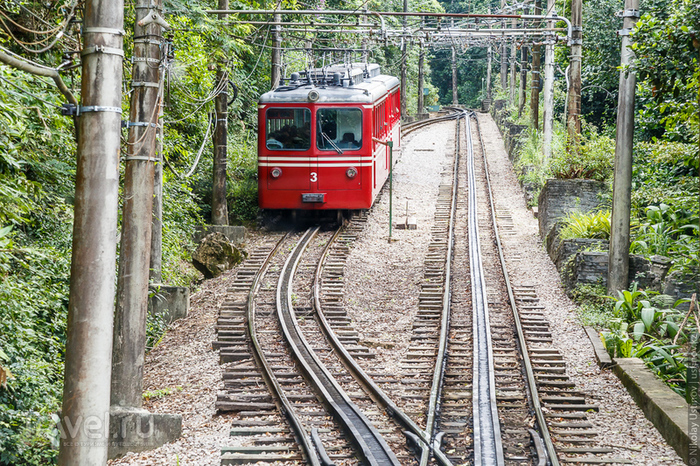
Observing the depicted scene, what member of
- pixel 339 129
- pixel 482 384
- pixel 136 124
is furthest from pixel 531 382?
pixel 339 129

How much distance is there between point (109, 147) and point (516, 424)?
15.2 ft

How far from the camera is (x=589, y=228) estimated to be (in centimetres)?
1382

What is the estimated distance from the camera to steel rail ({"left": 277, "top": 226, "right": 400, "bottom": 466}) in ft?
21.1

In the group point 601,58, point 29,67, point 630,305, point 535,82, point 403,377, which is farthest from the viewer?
point 535,82

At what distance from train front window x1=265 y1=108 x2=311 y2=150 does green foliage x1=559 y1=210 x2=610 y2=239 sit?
5.82 m

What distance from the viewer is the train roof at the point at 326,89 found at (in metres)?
16.3

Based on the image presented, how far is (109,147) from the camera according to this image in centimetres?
469

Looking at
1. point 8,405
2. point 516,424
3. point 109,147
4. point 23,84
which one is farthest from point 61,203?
point 516,424

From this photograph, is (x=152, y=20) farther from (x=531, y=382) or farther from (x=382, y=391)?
(x=531, y=382)

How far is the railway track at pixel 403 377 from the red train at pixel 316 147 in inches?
89.2

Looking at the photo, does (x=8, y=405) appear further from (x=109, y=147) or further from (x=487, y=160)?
(x=487, y=160)

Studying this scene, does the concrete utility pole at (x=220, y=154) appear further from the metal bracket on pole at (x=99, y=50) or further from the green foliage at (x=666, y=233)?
the metal bracket on pole at (x=99, y=50)

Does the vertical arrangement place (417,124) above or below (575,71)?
below

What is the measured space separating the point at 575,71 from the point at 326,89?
540cm
